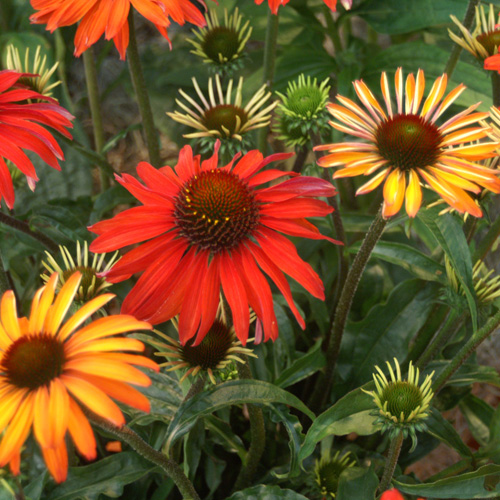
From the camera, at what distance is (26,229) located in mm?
838

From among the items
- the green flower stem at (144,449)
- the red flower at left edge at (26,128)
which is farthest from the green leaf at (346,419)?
the red flower at left edge at (26,128)

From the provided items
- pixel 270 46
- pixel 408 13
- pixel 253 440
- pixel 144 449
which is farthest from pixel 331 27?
pixel 144 449

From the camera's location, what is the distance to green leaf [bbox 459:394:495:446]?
103 centimetres

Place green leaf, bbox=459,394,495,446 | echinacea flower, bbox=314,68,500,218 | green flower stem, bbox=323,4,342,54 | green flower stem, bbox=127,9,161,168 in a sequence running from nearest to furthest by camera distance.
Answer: echinacea flower, bbox=314,68,500,218 < green flower stem, bbox=127,9,161,168 < green leaf, bbox=459,394,495,446 < green flower stem, bbox=323,4,342,54

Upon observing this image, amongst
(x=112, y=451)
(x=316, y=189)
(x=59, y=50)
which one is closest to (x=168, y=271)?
(x=316, y=189)

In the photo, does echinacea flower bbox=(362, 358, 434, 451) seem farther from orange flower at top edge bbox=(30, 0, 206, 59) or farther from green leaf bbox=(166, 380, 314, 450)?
orange flower at top edge bbox=(30, 0, 206, 59)

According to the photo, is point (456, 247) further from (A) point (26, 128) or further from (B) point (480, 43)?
(A) point (26, 128)

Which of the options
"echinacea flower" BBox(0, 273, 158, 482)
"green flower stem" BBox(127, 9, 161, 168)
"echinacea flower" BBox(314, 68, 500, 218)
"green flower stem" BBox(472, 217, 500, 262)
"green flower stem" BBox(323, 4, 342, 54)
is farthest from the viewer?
"green flower stem" BBox(323, 4, 342, 54)

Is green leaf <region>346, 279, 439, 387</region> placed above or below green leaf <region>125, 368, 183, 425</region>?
above

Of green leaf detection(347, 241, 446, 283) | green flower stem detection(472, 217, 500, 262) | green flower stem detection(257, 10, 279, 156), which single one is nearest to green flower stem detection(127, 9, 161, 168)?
green flower stem detection(257, 10, 279, 156)

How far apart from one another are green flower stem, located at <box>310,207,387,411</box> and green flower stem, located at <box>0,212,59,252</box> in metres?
0.39

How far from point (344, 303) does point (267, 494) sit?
0.24 m

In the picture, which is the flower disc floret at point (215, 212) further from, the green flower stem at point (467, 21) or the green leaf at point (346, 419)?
the green flower stem at point (467, 21)

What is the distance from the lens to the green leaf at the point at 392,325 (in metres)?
0.92
